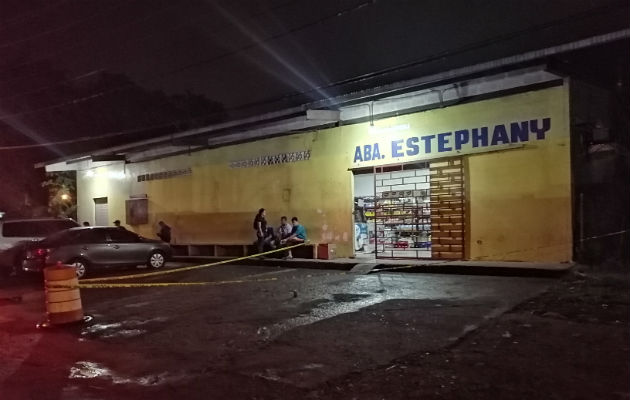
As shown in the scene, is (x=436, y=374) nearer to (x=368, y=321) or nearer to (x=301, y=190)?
(x=368, y=321)

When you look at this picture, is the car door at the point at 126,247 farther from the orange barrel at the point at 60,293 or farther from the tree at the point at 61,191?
the tree at the point at 61,191

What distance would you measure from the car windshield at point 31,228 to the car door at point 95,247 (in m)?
2.80

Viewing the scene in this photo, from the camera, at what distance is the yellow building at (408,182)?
13.5 meters

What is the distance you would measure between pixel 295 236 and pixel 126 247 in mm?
4907

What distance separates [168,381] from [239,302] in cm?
461

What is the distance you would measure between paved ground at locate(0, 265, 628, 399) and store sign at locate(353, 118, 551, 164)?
3745 mm

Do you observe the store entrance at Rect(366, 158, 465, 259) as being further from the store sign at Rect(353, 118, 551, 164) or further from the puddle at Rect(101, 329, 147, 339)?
the puddle at Rect(101, 329, 147, 339)

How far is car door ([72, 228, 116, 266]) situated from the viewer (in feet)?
51.3

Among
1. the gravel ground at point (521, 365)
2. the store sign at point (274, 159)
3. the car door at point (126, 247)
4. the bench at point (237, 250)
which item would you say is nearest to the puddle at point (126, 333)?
the gravel ground at point (521, 365)

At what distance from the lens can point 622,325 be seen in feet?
24.4

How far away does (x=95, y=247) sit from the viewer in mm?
15836

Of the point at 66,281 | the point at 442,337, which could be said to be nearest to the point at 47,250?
the point at 66,281

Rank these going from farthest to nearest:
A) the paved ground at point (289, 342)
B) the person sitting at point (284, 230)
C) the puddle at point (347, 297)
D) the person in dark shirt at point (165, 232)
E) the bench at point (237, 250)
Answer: the person in dark shirt at point (165, 232) < the person sitting at point (284, 230) < the bench at point (237, 250) < the puddle at point (347, 297) < the paved ground at point (289, 342)

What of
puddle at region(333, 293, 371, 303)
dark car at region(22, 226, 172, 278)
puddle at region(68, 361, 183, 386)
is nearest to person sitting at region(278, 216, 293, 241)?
dark car at region(22, 226, 172, 278)
